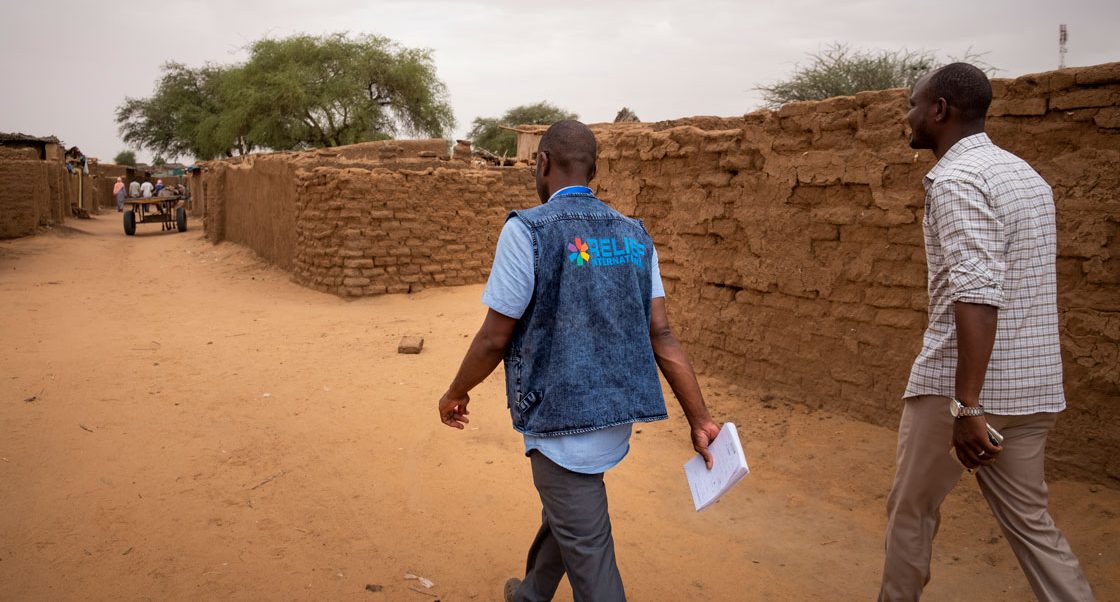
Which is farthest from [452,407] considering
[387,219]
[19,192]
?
[19,192]

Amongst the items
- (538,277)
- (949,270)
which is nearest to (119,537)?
(538,277)

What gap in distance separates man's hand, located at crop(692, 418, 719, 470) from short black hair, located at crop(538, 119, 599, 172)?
0.85m

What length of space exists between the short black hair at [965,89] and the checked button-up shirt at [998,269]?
0.09m

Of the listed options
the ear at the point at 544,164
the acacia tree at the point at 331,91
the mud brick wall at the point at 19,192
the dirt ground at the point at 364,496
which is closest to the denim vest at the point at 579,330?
the ear at the point at 544,164

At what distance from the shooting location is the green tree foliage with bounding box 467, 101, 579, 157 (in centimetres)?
3372

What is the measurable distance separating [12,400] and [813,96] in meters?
11.9

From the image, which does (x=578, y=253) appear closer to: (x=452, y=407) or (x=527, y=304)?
(x=527, y=304)

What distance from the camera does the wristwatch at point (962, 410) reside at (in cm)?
202

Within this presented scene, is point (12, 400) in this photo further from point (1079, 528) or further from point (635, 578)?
point (1079, 528)

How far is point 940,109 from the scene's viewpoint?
224cm

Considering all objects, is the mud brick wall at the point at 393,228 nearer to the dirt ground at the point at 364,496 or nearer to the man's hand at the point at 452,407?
the dirt ground at the point at 364,496

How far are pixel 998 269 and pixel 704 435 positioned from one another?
3.03 ft

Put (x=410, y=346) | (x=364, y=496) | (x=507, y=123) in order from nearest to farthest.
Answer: (x=364, y=496) < (x=410, y=346) < (x=507, y=123)

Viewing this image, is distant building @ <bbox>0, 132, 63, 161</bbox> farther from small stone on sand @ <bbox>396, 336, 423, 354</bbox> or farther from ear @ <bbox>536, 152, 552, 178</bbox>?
ear @ <bbox>536, 152, 552, 178</bbox>
